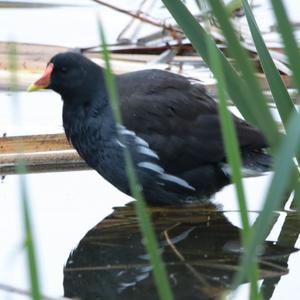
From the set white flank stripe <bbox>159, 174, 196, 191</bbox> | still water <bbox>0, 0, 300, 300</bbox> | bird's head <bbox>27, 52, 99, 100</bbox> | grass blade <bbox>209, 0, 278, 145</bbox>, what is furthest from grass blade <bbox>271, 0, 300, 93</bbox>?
bird's head <bbox>27, 52, 99, 100</bbox>

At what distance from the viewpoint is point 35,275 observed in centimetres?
186

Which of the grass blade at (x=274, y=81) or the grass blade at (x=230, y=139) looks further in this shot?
the grass blade at (x=274, y=81)

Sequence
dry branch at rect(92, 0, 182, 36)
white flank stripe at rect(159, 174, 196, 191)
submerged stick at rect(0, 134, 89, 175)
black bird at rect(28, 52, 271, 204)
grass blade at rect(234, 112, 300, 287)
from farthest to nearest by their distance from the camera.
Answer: dry branch at rect(92, 0, 182, 36)
submerged stick at rect(0, 134, 89, 175)
white flank stripe at rect(159, 174, 196, 191)
black bird at rect(28, 52, 271, 204)
grass blade at rect(234, 112, 300, 287)

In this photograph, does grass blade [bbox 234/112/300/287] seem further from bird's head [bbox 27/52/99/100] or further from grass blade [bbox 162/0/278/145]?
bird's head [bbox 27/52/99/100]

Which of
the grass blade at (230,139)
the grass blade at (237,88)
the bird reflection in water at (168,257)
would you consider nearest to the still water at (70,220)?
the bird reflection in water at (168,257)

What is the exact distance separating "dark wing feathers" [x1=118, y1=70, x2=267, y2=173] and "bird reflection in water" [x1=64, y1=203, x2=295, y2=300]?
248 millimetres

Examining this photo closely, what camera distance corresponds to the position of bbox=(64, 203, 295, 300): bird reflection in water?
339 cm

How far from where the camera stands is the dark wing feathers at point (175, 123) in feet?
14.2

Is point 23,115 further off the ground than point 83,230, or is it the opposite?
point 23,115

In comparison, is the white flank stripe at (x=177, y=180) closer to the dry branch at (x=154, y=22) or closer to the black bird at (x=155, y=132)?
the black bird at (x=155, y=132)

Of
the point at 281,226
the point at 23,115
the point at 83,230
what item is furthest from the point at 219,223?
the point at 23,115

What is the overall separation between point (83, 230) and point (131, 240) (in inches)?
8.1

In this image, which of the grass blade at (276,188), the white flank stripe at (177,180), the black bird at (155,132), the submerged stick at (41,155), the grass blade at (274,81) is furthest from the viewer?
the submerged stick at (41,155)

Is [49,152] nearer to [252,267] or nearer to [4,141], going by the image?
[4,141]
